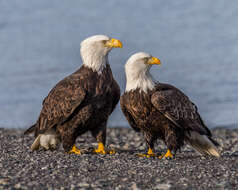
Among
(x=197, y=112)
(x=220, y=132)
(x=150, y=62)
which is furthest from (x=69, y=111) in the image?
(x=220, y=132)

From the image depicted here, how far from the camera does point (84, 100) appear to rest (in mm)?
10734

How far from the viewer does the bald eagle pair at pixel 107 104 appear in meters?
10.8

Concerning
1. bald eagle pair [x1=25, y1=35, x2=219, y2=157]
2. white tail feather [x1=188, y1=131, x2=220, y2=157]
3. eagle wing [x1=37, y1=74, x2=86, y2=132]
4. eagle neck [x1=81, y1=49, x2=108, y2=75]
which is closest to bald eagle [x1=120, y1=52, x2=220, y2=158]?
bald eagle pair [x1=25, y1=35, x2=219, y2=157]

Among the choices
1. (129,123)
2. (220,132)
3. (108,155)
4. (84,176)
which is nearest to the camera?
(84,176)

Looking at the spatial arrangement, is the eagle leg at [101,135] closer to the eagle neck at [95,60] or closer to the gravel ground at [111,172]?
the gravel ground at [111,172]

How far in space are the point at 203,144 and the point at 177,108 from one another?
1.46 m

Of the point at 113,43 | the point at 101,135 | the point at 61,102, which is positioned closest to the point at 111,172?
the point at 101,135

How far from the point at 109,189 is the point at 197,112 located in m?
→ 5.05

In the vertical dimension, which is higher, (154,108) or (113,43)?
(113,43)

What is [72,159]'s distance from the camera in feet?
33.0

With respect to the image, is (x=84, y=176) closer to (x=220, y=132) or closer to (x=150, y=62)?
(x=150, y=62)

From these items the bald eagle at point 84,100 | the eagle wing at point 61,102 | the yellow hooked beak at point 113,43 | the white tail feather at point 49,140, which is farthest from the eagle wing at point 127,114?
the white tail feather at point 49,140

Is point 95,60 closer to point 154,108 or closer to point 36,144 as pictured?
point 154,108

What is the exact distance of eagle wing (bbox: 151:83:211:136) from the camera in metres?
10.7
